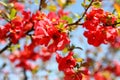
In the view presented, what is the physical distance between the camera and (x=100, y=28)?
2.23 metres

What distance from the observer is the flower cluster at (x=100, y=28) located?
2.21 m

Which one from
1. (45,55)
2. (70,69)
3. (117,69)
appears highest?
(70,69)

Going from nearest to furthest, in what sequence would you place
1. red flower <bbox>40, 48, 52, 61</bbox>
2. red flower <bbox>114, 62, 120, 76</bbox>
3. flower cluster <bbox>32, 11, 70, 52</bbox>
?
flower cluster <bbox>32, 11, 70, 52</bbox>
red flower <bbox>40, 48, 52, 61</bbox>
red flower <bbox>114, 62, 120, 76</bbox>

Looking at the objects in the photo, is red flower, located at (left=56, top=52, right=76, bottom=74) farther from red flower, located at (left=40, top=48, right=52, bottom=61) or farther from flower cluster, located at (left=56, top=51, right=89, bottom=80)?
red flower, located at (left=40, top=48, right=52, bottom=61)

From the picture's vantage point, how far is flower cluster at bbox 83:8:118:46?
221 centimetres

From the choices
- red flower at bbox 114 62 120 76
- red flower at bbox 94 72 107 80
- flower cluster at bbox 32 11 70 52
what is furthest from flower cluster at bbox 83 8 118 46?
red flower at bbox 114 62 120 76

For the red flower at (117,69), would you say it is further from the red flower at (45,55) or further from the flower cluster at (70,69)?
the flower cluster at (70,69)

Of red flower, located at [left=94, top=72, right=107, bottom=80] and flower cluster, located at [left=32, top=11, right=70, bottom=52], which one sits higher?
flower cluster, located at [left=32, top=11, right=70, bottom=52]

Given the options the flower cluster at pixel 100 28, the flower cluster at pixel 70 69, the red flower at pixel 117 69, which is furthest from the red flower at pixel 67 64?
the red flower at pixel 117 69

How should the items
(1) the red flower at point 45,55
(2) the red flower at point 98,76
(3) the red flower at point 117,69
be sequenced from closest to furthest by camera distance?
(1) the red flower at point 45,55, (2) the red flower at point 98,76, (3) the red flower at point 117,69

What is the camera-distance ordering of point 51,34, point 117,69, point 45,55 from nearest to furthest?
point 51,34 < point 45,55 < point 117,69

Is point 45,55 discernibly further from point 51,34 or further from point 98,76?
→ point 51,34

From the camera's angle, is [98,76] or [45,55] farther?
[98,76]

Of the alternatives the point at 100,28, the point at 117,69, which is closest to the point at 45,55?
the point at 117,69
